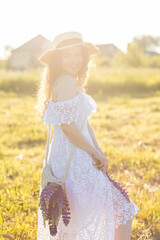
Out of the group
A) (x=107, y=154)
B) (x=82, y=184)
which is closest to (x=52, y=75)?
(x=82, y=184)

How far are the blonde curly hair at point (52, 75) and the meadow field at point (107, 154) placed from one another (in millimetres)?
261

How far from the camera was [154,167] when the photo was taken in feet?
15.0

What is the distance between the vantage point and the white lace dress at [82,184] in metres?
2.04

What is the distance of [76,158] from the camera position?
80.7 inches

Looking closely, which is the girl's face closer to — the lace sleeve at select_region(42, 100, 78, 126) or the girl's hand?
the lace sleeve at select_region(42, 100, 78, 126)

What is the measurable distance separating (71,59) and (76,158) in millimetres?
764

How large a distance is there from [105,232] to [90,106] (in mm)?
986

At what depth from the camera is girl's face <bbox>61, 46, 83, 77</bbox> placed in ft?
6.81

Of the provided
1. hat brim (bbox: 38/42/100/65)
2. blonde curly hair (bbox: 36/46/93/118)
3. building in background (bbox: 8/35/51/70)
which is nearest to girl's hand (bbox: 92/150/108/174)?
blonde curly hair (bbox: 36/46/93/118)

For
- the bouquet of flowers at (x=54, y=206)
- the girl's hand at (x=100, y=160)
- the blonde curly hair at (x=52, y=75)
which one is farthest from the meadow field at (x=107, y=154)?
the girl's hand at (x=100, y=160)

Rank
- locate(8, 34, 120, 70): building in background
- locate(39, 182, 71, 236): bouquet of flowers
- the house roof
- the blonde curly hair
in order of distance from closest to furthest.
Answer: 1. locate(39, 182, 71, 236): bouquet of flowers
2. the blonde curly hair
3. the house roof
4. locate(8, 34, 120, 70): building in background

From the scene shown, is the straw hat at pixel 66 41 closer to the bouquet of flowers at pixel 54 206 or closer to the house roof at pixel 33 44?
the bouquet of flowers at pixel 54 206

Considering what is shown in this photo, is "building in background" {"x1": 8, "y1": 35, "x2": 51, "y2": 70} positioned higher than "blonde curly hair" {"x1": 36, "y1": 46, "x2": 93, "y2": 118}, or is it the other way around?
"building in background" {"x1": 8, "y1": 35, "x2": 51, "y2": 70}

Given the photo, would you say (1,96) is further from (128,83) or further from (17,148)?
(17,148)
